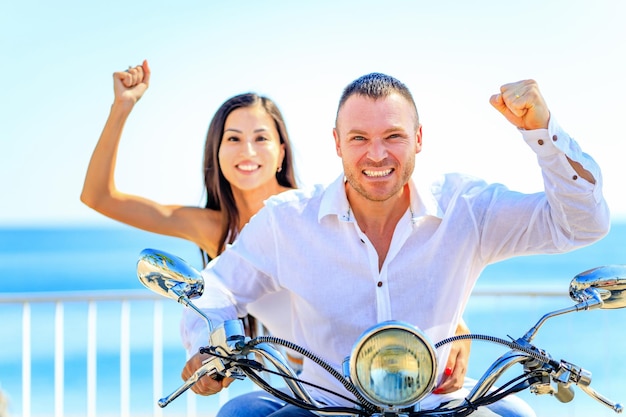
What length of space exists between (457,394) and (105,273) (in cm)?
2659

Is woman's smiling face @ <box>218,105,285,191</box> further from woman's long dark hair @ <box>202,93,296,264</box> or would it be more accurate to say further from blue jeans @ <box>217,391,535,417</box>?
blue jeans @ <box>217,391,535,417</box>

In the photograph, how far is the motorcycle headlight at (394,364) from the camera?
6.24 feet

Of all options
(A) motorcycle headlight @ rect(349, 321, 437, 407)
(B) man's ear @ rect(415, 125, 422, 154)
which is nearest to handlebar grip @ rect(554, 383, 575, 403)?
(A) motorcycle headlight @ rect(349, 321, 437, 407)

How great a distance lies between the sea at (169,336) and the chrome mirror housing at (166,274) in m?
0.43

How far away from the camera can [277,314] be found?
3596mm

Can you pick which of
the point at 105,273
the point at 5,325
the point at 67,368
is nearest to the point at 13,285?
the point at 105,273

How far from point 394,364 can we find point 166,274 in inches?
26.7

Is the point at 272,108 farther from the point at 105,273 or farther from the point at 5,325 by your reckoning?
the point at 105,273

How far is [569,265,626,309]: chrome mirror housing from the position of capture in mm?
2268

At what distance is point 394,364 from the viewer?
1913mm

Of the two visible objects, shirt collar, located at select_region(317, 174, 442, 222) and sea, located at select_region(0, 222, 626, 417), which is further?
sea, located at select_region(0, 222, 626, 417)

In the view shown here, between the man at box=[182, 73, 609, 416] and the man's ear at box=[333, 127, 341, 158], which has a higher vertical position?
the man's ear at box=[333, 127, 341, 158]

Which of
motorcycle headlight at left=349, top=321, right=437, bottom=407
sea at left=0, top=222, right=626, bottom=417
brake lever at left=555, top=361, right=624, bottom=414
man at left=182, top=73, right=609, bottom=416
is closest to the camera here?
motorcycle headlight at left=349, top=321, right=437, bottom=407

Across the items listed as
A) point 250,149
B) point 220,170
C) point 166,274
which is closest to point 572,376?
point 166,274
